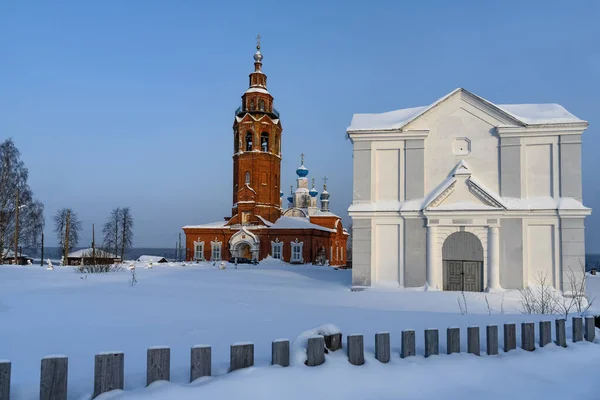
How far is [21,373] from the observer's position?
5051mm

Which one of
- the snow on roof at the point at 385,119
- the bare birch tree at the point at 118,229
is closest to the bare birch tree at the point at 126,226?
the bare birch tree at the point at 118,229

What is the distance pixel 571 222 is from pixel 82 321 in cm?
1694

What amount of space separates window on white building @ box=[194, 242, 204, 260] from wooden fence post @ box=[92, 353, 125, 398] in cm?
4477

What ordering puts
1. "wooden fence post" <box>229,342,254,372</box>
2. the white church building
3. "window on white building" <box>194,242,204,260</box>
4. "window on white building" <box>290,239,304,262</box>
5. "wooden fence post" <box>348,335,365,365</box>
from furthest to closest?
"window on white building" <box>194,242,204,260</box>
"window on white building" <box>290,239,304,262</box>
the white church building
"wooden fence post" <box>348,335,365,365</box>
"wooden fence post" <box>229,342,254,372</box>

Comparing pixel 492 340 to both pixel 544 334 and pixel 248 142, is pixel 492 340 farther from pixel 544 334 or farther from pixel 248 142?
pixel 248 142

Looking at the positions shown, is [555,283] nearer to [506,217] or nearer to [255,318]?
[506,217]

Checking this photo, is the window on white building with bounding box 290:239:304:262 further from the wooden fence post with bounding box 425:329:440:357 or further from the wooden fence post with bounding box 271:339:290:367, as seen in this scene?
the wooden fence post with bounding box 271:339:290:367

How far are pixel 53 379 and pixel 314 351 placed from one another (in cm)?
236

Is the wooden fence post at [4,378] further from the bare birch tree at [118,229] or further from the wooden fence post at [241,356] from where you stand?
the bare birch tree at [118,229]

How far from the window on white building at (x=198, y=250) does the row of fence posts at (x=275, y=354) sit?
43.5m

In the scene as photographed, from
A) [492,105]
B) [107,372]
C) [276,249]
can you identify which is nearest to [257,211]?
[276,249]

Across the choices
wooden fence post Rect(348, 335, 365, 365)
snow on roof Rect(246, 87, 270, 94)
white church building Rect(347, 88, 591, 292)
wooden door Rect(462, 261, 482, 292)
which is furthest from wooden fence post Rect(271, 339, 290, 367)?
snow on roof Rect(246, 87, 270, 94)

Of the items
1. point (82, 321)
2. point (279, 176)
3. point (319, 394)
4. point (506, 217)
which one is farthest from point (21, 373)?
point (279, 176)

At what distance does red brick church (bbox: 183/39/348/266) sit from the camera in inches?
1847
